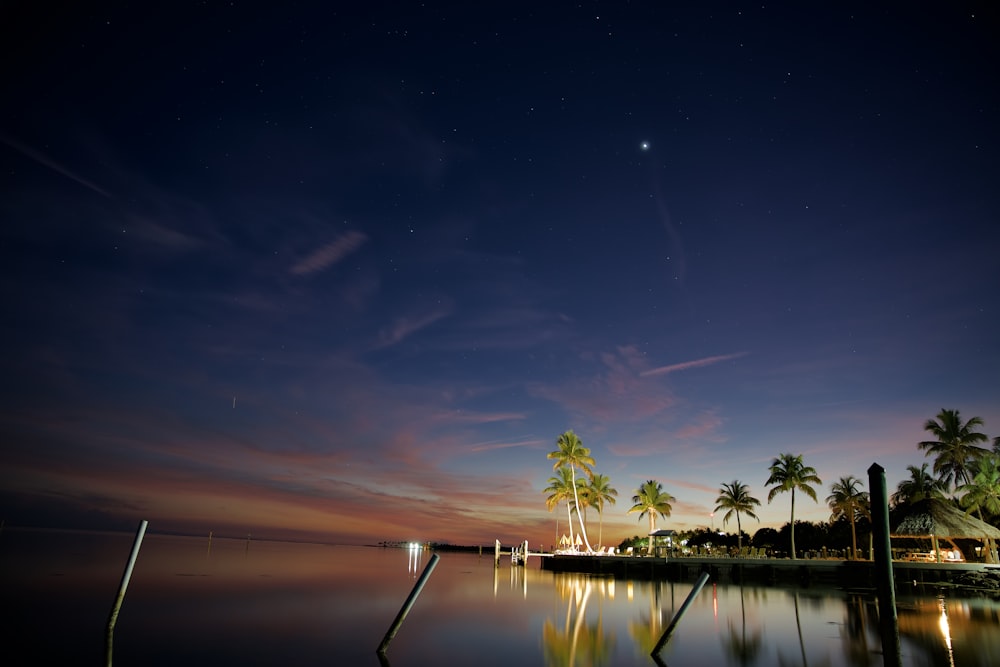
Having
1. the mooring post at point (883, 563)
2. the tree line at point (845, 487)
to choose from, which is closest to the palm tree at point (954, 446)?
the tree line at point (845, 487)

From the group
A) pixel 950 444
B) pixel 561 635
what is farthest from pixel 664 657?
pixel 950 444

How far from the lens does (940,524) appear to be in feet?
149

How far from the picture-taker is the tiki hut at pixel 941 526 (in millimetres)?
44938

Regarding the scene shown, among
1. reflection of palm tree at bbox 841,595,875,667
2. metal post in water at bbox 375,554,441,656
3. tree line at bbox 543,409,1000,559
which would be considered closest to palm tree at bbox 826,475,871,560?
tree line at bbox 543,409,1000,559

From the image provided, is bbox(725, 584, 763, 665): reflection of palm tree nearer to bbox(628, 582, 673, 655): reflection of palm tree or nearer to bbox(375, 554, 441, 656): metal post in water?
bbox(628, 582, 673, 655): reflection of palm tree

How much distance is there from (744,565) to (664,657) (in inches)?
1361

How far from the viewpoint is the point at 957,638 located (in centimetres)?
2331

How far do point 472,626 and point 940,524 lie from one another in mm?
38714

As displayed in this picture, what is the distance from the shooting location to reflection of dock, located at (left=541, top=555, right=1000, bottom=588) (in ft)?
145

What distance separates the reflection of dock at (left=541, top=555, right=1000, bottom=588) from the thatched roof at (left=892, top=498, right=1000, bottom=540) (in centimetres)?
255

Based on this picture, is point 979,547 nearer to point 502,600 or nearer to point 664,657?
point 502,600

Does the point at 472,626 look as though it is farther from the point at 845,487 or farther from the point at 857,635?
the point at 845,487

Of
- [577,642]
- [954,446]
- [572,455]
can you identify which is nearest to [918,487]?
[954,446]

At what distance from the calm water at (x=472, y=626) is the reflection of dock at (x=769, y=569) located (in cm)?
422
